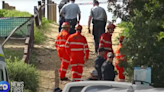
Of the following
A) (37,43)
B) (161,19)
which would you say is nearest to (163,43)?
(161,19)

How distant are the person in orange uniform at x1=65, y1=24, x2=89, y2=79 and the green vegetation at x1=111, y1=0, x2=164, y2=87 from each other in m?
3.77

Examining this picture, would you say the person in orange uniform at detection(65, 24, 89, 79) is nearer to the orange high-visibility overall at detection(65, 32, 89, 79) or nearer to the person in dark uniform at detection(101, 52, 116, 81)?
the orange high-visibility overall at detection(65, 32, 89, 79)

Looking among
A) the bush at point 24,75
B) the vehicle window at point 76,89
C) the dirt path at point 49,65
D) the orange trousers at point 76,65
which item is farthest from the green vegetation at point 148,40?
the dirt path at point 49,65

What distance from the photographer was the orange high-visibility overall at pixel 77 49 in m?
14.3

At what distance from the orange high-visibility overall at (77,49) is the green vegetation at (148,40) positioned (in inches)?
148

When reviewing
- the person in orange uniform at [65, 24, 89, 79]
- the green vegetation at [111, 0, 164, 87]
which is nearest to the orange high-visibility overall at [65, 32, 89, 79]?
the person in orange uniform at [65, 24, 89, 79]

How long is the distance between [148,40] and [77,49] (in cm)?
432

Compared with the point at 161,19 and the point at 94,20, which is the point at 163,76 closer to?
the point at 161,19

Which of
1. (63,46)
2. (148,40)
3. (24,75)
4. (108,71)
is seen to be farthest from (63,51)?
(148,40)

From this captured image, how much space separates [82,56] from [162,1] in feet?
14.8

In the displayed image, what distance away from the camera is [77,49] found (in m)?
14.3

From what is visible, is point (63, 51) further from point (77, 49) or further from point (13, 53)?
point (13, 53)

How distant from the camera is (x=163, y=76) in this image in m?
10.3

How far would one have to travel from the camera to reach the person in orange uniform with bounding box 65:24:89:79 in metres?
14.3
